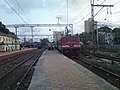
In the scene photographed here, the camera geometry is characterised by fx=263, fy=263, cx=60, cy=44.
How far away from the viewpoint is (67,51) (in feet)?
129

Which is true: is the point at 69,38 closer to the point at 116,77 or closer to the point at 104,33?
the point at 116,77

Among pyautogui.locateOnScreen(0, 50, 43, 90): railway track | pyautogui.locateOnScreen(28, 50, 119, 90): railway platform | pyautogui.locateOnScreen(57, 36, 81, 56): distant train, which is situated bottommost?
pyautogui.locateOnScreen(0, 50, 43, 90): railway track

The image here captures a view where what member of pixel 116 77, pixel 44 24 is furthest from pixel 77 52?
pixel 44 24

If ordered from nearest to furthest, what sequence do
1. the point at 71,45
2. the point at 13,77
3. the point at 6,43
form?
the point at 13,77 < the point at 71,45 < the point at 6,43

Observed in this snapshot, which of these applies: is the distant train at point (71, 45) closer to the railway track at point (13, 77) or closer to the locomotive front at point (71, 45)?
the locomotive front at point (71, 45)

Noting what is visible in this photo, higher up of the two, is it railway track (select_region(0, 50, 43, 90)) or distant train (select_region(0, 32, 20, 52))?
distant train (select_region(0, 32, 20, 52))

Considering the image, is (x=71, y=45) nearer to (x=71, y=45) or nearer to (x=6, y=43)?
(x=71, y=45)

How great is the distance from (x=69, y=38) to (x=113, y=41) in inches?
1625

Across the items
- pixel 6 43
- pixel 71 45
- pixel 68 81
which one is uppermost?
pixel 6 43

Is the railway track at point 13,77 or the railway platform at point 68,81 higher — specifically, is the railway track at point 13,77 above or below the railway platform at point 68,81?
below

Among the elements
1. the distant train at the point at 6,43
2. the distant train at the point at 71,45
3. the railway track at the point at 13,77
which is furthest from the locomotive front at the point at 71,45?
the distant train at the point at 6,43

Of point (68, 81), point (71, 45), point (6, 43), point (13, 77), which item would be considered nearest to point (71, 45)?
point (71, 45)

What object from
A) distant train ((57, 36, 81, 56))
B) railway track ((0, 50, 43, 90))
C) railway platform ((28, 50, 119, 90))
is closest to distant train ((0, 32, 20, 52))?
distant train ((57, 36, 81, 56))

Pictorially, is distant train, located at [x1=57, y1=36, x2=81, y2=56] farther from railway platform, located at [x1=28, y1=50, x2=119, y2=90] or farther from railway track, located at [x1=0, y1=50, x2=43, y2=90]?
railway platform, located at [x1=28, y1=50, x2=119, y2=90]
